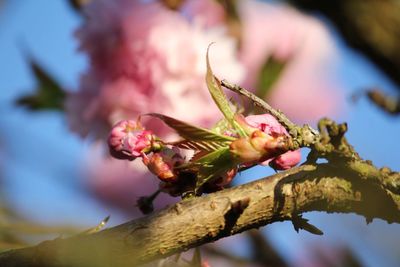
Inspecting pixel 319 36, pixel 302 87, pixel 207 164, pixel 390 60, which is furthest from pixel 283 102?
pixel 207 164

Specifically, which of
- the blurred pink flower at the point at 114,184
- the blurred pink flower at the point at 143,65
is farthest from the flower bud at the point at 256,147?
the blurred pink flower at the point at 114,184

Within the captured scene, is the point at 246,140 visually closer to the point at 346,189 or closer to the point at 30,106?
the point at 346,189

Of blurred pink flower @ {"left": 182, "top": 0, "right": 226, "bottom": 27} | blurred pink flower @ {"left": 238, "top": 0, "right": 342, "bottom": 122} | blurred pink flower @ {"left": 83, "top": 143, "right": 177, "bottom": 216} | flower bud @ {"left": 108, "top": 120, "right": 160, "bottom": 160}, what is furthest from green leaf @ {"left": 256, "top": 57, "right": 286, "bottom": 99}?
flower bud @ {"left": 108, "top": 120, "right": 160, "bottom": 160}

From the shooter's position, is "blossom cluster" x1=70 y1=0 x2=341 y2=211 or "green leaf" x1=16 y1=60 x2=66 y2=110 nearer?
"blossom cluster" x1=70 y1=0 x2=341 y2=211

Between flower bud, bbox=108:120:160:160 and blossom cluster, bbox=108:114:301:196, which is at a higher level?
flower bud, bbox=108:120:160:160

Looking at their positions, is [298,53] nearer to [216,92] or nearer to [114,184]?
[114,184]

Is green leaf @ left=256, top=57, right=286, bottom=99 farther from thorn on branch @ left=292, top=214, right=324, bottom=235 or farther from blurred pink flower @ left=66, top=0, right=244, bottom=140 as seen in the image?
thorn on branch @ left=292, top=214, right=324, bottom=235

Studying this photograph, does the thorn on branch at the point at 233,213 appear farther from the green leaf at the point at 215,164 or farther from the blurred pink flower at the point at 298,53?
the blurred pink flower at the point at 298,53

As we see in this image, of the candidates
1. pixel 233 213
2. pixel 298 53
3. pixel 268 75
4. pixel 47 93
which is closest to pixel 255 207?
pixel 233 213
